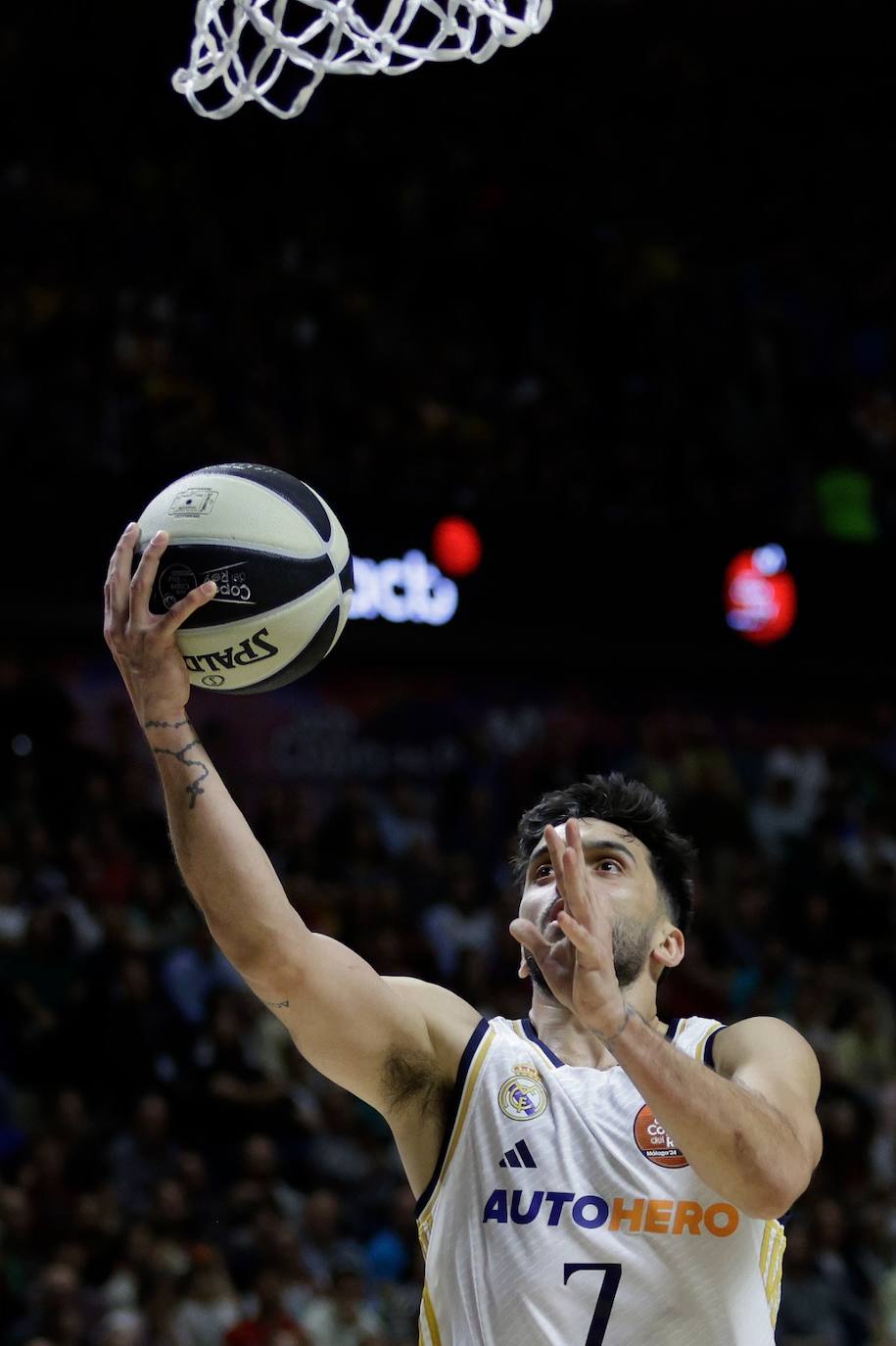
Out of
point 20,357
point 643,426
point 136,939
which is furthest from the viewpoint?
point 643,426

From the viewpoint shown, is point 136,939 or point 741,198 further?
point 741,198

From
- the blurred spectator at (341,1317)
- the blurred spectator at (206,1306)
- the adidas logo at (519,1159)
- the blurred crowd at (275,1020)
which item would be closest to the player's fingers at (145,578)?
the adidas logo at (519,1159)

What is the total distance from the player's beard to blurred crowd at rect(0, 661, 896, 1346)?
4.30 metres

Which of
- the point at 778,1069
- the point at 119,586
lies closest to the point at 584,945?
the point at 778,1069

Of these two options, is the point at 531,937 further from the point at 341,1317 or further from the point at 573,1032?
the point at 341,1317

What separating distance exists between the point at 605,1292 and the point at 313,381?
836 cm

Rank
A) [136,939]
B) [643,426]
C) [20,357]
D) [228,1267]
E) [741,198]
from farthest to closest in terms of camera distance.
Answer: [741,198] → [643,426] → [20,357] → [136,939] → [228,1267]

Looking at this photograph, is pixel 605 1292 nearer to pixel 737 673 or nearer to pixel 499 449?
pixel 499 449

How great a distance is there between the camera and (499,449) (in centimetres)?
1121

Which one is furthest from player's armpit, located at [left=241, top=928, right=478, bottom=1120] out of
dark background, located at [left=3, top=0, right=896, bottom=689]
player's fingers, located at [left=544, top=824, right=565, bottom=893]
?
dark background, located at [left=3, top=0, right=896, bottom=689]

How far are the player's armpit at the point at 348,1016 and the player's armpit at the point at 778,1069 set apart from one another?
516mm

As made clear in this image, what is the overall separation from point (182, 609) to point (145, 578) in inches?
3.4

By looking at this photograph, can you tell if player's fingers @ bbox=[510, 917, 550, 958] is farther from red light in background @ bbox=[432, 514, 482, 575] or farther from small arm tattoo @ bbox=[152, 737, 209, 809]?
red light in background @ bbox=[432, 514, 482, 575]

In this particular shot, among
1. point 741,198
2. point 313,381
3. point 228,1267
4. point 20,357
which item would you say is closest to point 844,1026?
point 228,1267
